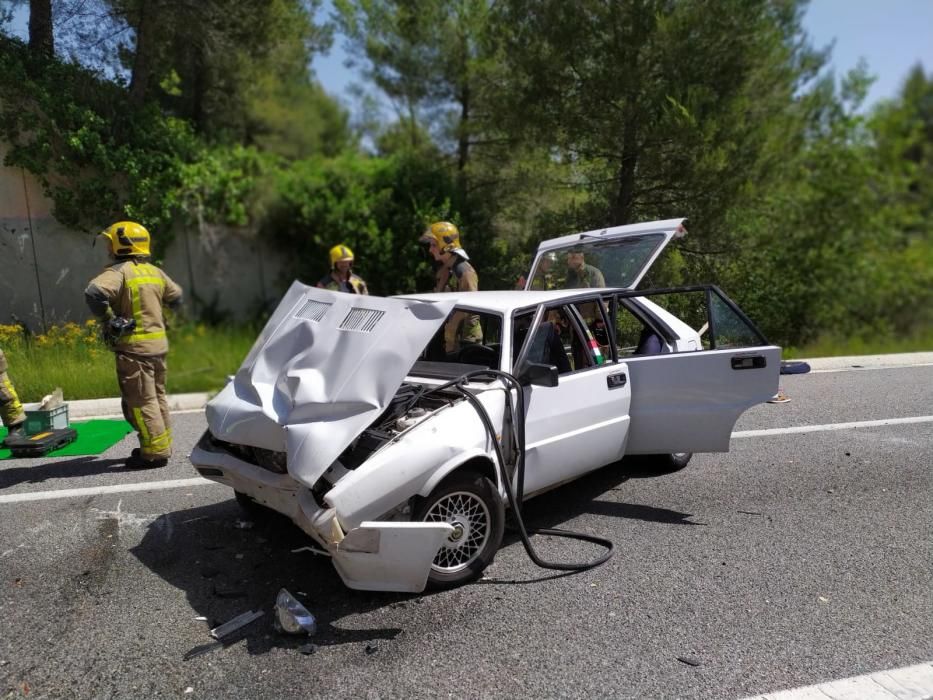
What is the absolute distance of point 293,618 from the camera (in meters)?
3.42

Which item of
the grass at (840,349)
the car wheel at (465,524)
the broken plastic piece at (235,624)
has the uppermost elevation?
the car wheel at (465,524)

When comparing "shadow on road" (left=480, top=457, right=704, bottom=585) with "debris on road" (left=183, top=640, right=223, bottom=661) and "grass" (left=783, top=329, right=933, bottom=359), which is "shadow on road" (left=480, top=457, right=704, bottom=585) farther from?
"grass" (left=783, top=329, right=933, bottom=359)

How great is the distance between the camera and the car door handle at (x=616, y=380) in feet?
15.9

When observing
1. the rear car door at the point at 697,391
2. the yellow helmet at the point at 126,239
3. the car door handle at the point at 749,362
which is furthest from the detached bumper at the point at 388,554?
the yellow helmet at the point at 126,239

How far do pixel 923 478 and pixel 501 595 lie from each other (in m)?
3.68

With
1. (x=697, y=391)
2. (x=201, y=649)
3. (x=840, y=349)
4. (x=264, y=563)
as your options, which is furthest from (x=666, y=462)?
(x=840, y=349)

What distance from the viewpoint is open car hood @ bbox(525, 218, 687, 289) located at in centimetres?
573

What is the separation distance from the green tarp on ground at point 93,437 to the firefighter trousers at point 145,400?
89cm

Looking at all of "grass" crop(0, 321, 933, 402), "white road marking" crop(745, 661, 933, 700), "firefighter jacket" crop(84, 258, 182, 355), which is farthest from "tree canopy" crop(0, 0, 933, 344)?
"white road marking" crop(745, 661, 933, 700)

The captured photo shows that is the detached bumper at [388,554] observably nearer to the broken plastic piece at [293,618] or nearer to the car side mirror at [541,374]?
the broken plastic piece at [293,618]

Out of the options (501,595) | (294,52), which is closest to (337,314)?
(501,595)

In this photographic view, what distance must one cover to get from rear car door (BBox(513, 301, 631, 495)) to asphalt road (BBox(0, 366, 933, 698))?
17.9 inches

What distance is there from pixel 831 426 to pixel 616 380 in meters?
3.28

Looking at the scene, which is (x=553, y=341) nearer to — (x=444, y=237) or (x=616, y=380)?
(x=616, y=380)
